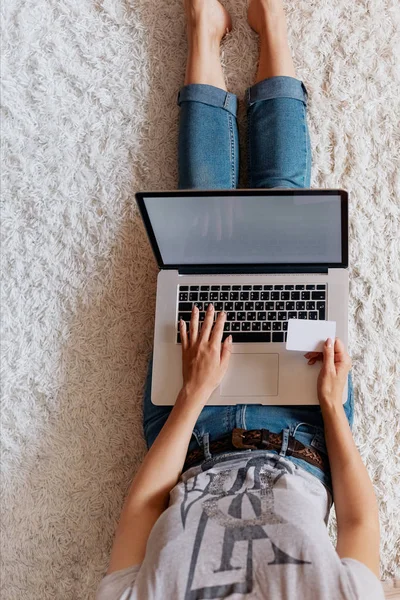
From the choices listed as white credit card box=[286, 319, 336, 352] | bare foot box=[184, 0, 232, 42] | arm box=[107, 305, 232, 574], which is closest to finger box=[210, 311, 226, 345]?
arm box=[107, 305, 232, 574]

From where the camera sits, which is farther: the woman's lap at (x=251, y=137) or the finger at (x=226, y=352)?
the woman's lap at (x=251, y=137)

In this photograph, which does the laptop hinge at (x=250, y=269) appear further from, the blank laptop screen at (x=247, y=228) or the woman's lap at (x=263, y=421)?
the woman's lap at (x=263, y=421)

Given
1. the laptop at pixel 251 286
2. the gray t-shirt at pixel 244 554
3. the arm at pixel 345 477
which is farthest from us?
the laptop at pixel 251 286

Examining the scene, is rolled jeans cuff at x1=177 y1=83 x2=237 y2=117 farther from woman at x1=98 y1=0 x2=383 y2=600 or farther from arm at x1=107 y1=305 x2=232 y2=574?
arm at x1=107 y1=305 x2=232 y2=574

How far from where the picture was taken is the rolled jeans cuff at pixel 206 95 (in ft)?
3.49

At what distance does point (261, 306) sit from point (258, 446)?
0.71ft

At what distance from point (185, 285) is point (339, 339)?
259 mm

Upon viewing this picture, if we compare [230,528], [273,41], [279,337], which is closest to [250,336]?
[279,337]

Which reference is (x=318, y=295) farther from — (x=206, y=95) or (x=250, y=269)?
(x=206, y=95)

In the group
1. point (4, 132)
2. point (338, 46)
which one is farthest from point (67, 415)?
point (338, 46)

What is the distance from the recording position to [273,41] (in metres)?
1.08

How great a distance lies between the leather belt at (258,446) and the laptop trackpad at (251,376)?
6cm

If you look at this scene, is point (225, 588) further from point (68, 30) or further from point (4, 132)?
point (68, 30)

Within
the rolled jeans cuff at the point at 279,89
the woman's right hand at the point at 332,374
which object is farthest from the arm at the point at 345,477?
the rolled jeans cuff at the point at 279,89
